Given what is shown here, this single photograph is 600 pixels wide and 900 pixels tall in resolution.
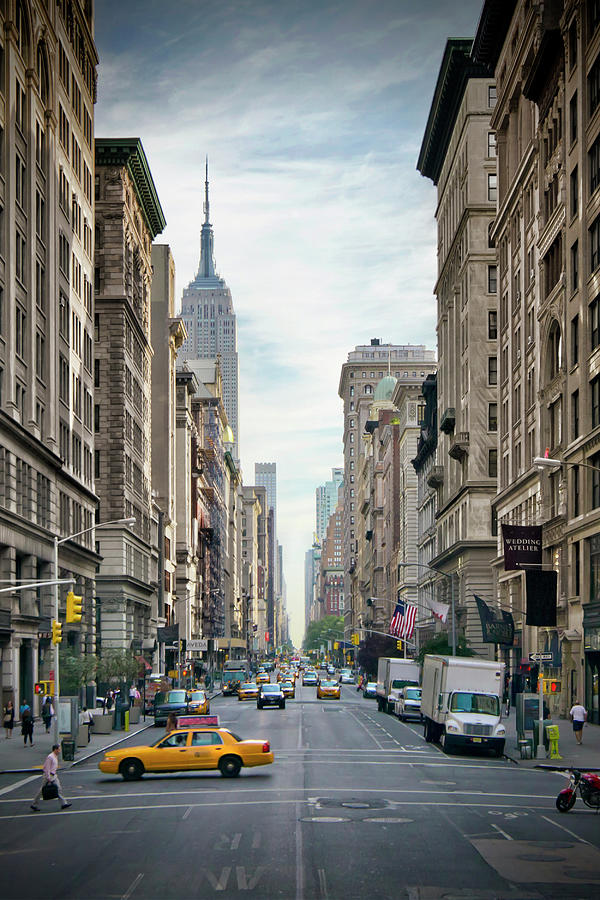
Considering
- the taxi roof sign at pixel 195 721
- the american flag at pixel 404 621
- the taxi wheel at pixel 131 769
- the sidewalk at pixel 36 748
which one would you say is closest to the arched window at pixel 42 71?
the sidewalk at pixel 36 748

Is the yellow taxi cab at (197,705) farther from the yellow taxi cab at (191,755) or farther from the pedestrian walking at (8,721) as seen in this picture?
the yellow taxi cab at (191,755)

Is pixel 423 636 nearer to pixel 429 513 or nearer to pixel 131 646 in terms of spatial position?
pixel 429 513

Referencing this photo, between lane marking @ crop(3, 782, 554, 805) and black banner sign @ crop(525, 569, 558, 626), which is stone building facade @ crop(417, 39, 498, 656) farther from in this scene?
lane marking @ crop(3, 782, 554, 805)

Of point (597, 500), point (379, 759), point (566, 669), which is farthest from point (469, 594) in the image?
point (379, 759)

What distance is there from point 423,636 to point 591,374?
78.4m

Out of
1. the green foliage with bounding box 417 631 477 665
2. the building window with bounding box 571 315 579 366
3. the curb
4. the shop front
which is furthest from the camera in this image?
the green foliage with bounding box 417 631 477 665

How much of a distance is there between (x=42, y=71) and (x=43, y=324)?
1501cm

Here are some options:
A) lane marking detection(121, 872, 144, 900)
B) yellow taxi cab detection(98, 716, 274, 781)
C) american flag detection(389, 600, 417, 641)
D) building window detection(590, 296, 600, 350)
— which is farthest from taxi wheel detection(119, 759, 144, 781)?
american flag detection(389, 600, 417, 641)

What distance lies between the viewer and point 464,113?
334 ft

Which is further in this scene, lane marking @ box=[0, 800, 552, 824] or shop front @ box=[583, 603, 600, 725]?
shop front @ box=[583, 603, 600, 725]

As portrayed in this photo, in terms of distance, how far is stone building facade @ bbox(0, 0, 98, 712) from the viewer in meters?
58.9

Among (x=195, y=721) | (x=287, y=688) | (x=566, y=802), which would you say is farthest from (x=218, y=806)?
(x=287, y=688)

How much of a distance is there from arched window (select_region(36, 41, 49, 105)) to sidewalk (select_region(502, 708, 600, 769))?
4303 centimetres

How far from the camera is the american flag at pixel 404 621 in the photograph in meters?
89.9
